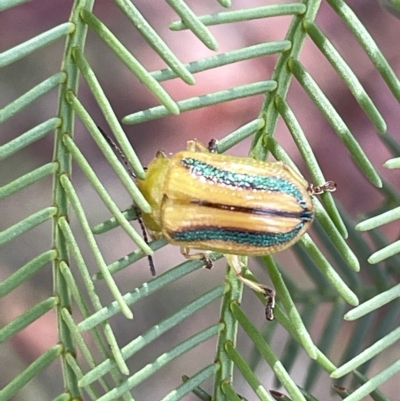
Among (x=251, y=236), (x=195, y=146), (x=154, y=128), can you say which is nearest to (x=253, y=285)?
(x=251, y=236)

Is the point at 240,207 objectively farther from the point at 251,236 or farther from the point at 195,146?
the point at 195,146

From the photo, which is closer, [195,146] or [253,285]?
[253,285]

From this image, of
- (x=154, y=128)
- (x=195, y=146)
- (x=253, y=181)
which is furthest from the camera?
(x=154, y=128)

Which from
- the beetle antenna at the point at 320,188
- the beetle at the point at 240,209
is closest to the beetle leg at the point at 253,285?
the beetle at the point at 240,209

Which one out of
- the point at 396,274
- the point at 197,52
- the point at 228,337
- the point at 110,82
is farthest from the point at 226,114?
the point at 228,337

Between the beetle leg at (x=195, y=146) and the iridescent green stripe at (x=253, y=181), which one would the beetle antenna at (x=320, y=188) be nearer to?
the iridescent green stripe at (x=253, y=181)

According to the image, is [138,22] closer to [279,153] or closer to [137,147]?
[279,153]

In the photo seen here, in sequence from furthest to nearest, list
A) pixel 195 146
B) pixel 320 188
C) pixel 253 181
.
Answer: pixel 195 146 → pixel 253 181 → pixel 320 188
